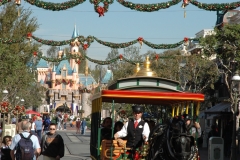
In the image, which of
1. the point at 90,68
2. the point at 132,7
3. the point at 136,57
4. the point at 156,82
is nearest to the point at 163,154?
the point at 156,82

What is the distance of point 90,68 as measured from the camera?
175m

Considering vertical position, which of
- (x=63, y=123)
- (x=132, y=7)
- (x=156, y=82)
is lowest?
(x=63, y=123)

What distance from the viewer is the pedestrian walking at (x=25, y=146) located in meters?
13.1

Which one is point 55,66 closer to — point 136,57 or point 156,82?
point 136,57

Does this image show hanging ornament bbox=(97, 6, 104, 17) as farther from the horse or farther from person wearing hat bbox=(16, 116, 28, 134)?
the horse

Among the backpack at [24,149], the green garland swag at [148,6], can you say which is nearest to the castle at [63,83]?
the green garland swag at [148,6]

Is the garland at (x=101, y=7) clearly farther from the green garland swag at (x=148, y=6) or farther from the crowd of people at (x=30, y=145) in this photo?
the crowd of people at (x=30, y=145)

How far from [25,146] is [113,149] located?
3.14 meters

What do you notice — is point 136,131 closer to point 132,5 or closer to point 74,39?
point 132,5

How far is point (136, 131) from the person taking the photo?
1545 centimetres

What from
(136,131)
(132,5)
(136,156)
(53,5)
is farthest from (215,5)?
(136,156)

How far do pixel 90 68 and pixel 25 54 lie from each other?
12695cm

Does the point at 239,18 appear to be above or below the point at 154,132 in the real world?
above

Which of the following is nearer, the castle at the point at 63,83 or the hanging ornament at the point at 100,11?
the hanging ornament at the point at 100,11
